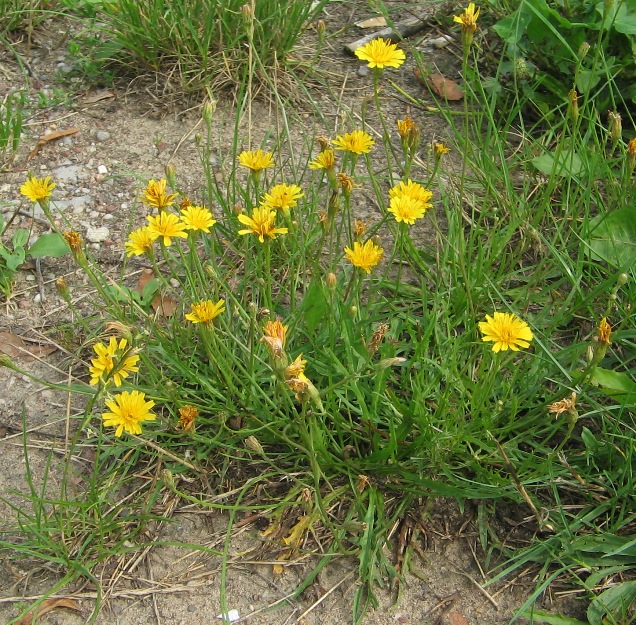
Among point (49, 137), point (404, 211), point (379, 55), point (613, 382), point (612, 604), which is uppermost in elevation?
point (379, 55)

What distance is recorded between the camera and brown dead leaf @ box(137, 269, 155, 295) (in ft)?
7.28

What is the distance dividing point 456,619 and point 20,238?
63.4 inches

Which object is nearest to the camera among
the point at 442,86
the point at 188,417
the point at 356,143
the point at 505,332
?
the point at 505,332

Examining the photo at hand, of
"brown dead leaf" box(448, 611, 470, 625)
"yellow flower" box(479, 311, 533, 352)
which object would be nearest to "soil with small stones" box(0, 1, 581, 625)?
"brown dead leaf" box(448, 611, 470, 625)

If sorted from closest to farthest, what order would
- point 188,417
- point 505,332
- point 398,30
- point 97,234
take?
1. point 505,332
2. point 188,417
3. point 97,234
4. point 398,30

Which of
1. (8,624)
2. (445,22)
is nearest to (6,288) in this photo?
(8,624)

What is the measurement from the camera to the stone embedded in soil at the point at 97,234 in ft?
7.79

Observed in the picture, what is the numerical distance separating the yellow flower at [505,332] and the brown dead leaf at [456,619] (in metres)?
0.59

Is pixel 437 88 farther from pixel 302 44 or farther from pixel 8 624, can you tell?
pixel 8 624

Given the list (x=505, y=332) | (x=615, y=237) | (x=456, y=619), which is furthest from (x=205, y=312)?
(x=615, y=237)

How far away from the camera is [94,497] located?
1656 millimetres

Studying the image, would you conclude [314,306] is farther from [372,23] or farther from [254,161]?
[372,23]

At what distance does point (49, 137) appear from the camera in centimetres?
264

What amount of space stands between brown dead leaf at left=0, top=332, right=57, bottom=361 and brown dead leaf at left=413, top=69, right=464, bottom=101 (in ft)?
5.23
